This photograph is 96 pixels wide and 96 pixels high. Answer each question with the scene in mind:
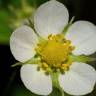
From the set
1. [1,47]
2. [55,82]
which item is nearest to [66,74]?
[55,82]

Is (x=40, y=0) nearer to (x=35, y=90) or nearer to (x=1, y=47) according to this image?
(x=1, y=47)

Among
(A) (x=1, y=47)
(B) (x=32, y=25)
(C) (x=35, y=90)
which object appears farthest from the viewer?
(A) (x=1, y=47)

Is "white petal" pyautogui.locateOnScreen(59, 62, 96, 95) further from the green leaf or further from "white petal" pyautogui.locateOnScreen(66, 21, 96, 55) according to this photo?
the green leaf

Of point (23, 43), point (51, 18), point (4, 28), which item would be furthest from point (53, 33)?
point (4, 28)

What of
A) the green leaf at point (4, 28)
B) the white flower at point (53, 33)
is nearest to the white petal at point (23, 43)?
the white flower at point (53, 33)

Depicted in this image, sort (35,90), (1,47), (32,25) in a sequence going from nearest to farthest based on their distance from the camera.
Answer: (35,90) → (32,25) → (1,47)

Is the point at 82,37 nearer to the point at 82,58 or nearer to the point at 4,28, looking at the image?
the point at 82,58

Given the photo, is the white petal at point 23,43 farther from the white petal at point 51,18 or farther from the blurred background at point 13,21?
the blurred background at point 13,21
